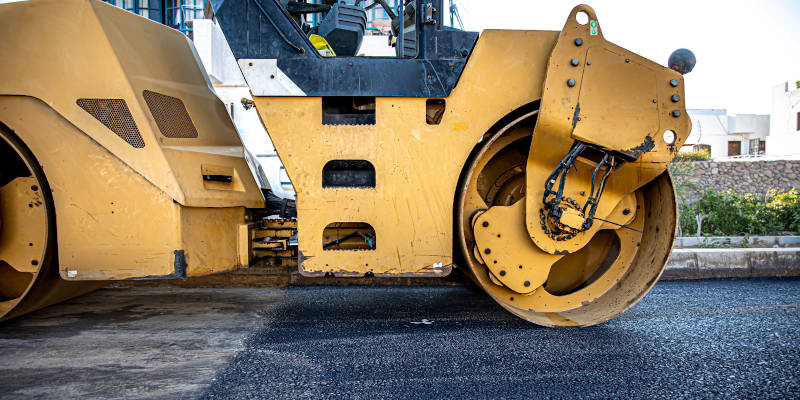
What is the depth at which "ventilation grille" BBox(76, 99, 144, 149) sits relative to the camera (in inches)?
90.3

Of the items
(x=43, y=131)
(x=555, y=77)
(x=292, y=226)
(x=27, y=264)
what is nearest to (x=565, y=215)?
(x=555, y=77)

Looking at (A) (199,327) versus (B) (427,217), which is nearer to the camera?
(B) (427,217)

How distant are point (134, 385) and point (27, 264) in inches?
48.9

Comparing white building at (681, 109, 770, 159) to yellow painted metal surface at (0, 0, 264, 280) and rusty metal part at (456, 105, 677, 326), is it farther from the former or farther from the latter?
yellow painted metal surface at (0, 0, 264, 280)

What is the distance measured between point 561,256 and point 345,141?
57.7 inches

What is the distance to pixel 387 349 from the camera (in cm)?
228

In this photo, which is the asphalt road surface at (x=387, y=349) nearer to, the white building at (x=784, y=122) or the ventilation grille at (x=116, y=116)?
the ventilation grille at (x=116, y=116)

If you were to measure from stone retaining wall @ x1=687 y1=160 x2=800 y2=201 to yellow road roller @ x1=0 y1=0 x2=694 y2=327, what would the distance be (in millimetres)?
11254

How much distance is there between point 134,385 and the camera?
6.26 ft

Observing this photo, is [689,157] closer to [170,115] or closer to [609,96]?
[609,96]

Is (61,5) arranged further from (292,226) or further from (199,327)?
(199,327)

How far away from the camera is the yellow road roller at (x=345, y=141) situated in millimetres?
A: 2277

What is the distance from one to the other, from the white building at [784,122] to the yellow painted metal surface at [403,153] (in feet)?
92.4

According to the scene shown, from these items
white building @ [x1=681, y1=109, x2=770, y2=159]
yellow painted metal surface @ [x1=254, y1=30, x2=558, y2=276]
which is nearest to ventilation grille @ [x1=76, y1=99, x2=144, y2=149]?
yellow painted metal surface @ [x1=254, y1=30, x2=558, y2=276]
